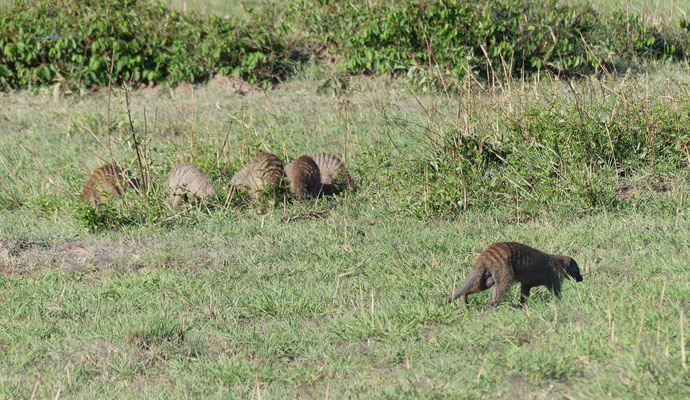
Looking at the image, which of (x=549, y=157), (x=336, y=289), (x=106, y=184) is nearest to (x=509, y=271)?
(x=336, y=289)

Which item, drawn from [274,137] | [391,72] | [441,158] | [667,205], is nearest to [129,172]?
[274,137]

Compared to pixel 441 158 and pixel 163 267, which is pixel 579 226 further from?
pixel 163 267

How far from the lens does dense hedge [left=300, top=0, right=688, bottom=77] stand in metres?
9.74

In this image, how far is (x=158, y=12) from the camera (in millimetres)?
11180

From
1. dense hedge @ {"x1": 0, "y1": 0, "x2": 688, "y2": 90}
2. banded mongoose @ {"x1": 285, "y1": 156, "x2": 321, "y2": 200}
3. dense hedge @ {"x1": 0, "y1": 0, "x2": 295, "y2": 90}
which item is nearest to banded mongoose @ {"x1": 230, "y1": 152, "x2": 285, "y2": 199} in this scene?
banded mongoose @ {"x1": 285, "y1": 156, "x2": 321, "y2": 200}

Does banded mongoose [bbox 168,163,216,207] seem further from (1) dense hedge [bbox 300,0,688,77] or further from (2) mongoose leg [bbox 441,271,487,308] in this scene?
(1) dense hedge [bbox 300,0,688,77]

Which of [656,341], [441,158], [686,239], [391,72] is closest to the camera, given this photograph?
[656,341]

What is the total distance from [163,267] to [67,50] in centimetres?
633

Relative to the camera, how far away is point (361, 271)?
544 centimetres

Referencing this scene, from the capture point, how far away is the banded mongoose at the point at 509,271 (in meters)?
4.34

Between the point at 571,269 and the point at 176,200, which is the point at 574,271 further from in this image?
the point at 176,200

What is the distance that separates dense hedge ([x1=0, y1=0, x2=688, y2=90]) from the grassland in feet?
4.34

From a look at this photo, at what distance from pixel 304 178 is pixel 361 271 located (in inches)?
68.9

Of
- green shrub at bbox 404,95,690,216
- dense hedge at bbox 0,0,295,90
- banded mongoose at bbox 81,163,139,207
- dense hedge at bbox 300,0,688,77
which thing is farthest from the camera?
dense hedge at bbox 0,0,295,90
